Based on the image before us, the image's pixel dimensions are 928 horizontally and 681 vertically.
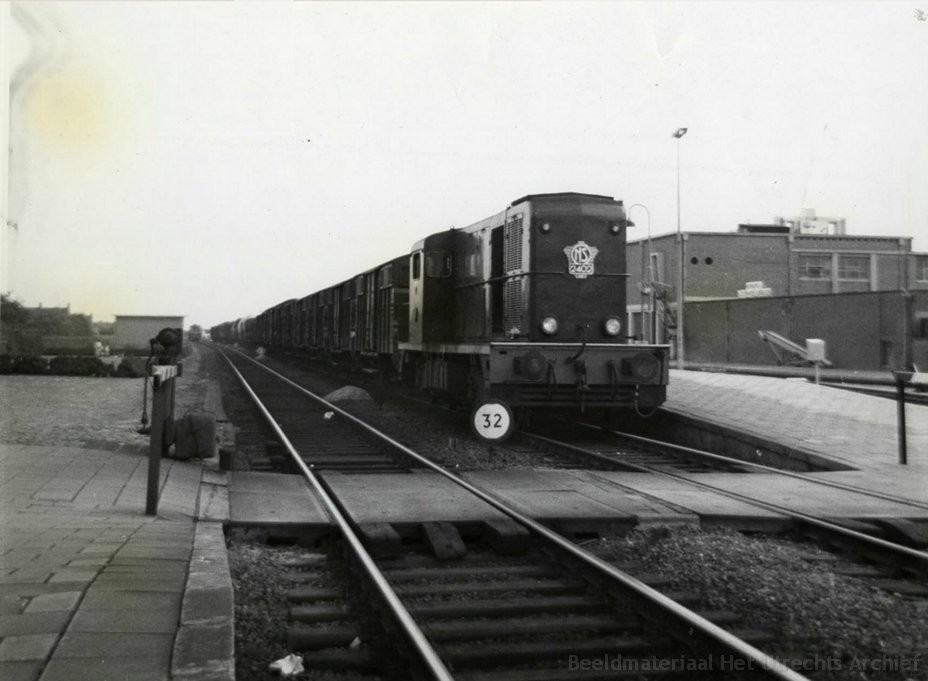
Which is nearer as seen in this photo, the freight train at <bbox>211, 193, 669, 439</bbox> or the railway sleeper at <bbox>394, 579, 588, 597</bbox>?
the railway sleeper at <bbox>394, 579, 588, 597</bbox>

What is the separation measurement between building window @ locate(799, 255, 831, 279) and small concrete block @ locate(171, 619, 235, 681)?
50.2 m

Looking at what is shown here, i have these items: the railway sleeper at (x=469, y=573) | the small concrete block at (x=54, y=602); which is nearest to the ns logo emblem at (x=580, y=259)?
the railway sleeper at (x=469, y=573)

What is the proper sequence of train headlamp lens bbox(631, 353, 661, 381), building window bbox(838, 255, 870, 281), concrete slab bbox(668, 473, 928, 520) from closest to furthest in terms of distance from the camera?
1. concrete slab bbox(668, 473, 928, 520)
2. train headlamp lens bbox(631, 353, 661, 381)
3. building window bbox(838, 255, 870, 281)

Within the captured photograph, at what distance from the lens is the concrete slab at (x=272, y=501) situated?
5.91m

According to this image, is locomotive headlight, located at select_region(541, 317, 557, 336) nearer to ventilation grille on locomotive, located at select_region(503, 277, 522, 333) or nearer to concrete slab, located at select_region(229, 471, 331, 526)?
ventilation grille on locomotive, located at select_region(503, 277, 522, 333)

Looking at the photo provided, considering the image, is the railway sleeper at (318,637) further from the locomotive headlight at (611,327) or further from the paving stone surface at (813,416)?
the locomotive headlight at (611,327)

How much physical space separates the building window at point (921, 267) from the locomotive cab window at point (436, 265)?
42105mm

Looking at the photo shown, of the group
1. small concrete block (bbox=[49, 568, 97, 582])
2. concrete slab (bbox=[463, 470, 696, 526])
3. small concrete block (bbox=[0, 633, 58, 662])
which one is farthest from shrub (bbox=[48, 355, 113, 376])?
small concrete block (bbox=[0, 633, 58, 662])

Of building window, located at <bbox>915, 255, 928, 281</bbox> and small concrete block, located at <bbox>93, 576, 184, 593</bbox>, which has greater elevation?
building window, located at <bbox>915, 255, 928, 281</bbox>

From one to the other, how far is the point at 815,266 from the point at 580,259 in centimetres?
4269

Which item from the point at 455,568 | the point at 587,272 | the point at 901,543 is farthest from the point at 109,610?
the point at 587,272

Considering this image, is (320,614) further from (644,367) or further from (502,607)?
(644,367)

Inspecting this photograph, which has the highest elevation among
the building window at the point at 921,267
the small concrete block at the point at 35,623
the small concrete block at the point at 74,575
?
the building window at the point at 921,267

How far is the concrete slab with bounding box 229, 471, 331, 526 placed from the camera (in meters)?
5.91
